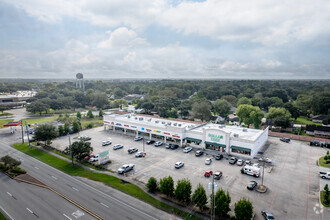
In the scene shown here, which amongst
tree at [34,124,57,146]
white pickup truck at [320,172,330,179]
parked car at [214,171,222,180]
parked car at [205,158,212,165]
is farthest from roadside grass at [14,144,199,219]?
white pickup truck at [320,172,330,179]

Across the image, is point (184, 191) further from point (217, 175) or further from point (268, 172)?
point (268, 172)

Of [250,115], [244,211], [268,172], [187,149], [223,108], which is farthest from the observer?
[223,108]

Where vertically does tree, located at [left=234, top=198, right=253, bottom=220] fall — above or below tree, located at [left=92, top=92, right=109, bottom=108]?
below

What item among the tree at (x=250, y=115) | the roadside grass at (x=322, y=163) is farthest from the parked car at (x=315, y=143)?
the tree at (x=250, y=115)

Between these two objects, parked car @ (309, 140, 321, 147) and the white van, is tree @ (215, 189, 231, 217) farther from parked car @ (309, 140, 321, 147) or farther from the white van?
parked car @ (309, 140, 321, 147)

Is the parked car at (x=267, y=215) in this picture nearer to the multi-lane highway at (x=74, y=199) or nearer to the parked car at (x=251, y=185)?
the parked car at (x=251, y=185)

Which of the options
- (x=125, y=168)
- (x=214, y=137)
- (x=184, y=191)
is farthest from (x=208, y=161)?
(x=125, y=168)

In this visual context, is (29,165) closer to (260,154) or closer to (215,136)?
(215,136)
